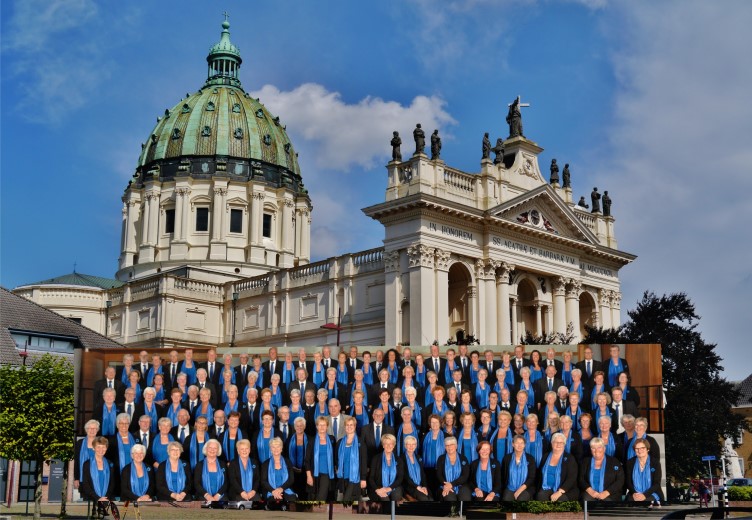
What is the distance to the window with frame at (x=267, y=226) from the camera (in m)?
93.8

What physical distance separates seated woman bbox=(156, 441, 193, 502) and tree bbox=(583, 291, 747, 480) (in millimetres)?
35400

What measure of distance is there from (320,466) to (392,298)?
38.3 m

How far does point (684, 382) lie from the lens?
56.2 meters

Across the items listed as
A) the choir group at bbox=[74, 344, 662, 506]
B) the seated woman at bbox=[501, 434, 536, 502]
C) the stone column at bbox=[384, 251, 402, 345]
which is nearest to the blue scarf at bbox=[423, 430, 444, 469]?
the choir group at bbox=[74, 344, 662, 506]

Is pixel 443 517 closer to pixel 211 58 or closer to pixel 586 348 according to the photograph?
pixel 586 348

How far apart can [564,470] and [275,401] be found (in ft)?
22.8

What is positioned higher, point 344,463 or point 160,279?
point 160,279

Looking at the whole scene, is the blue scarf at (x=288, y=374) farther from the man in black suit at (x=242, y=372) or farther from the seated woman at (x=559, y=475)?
the seated woman at (x=559, y=475)

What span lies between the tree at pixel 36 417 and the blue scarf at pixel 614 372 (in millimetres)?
16410

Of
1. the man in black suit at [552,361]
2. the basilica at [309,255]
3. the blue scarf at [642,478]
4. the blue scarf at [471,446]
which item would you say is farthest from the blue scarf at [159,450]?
the basilica at [309,255]

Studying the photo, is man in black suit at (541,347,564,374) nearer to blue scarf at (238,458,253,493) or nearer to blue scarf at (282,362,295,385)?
blue scarf at (282,362,295,385)

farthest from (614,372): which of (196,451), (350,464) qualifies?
(196,451)

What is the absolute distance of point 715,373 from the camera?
58.3 meters

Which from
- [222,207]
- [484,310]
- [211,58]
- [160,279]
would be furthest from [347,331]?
[211,58]
